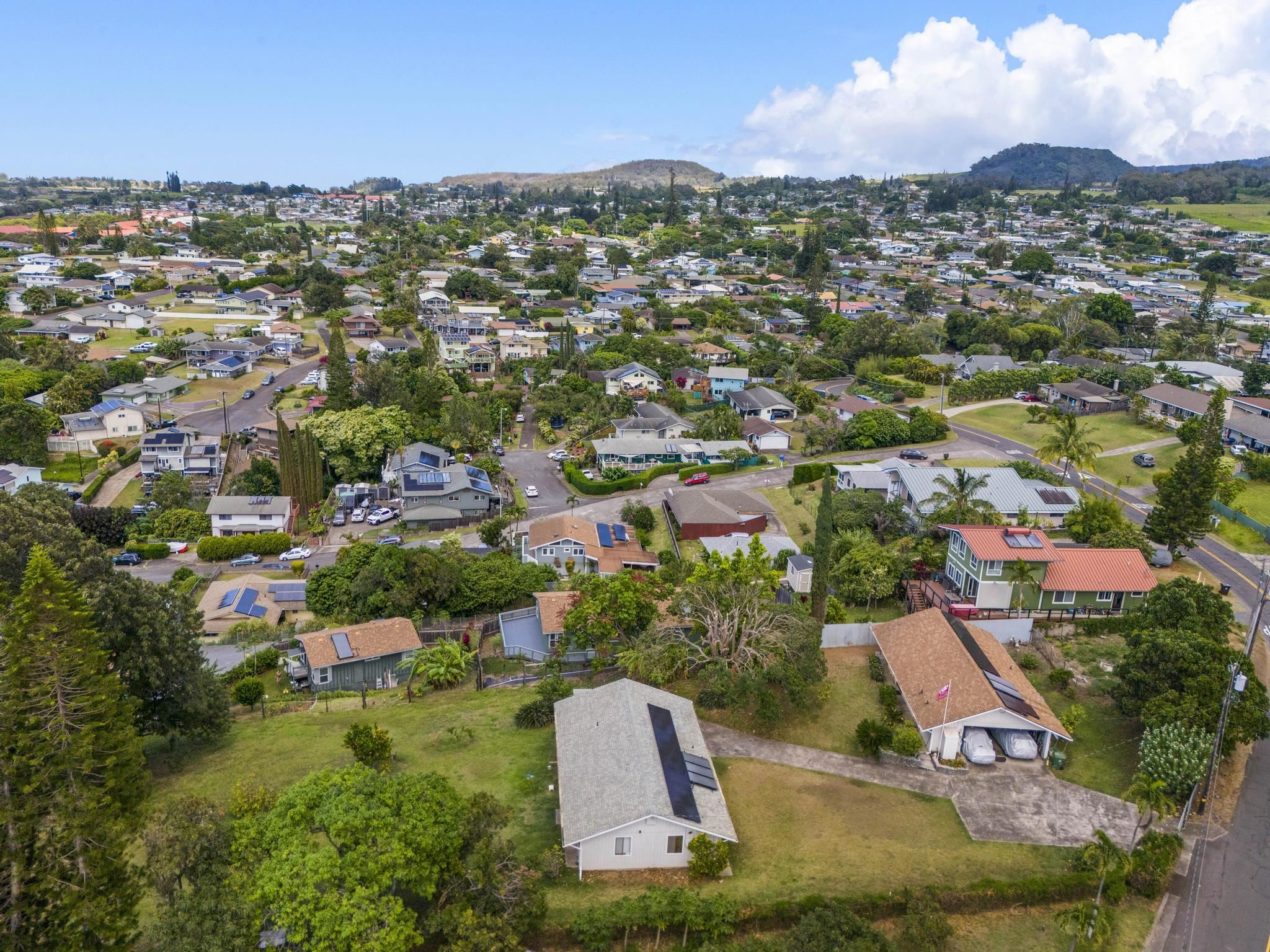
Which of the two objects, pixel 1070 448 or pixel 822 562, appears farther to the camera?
pixel 1070 448

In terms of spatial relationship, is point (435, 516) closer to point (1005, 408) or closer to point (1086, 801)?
point (1086, 801)

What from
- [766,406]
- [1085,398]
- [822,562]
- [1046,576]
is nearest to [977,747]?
[822,562]

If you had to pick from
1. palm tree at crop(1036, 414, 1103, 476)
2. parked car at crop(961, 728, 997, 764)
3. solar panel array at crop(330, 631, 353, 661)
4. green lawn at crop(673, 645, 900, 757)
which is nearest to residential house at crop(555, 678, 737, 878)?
Answer: green lawn at crop(673, 645, 900, 757)

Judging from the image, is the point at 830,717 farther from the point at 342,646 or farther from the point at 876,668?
the point at 342,646

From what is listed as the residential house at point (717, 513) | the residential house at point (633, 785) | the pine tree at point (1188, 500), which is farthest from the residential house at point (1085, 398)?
the residential house at point (633, 785)

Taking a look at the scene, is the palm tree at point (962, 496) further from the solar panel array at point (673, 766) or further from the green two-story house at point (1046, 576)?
the solar panel array at point (673, 766)
